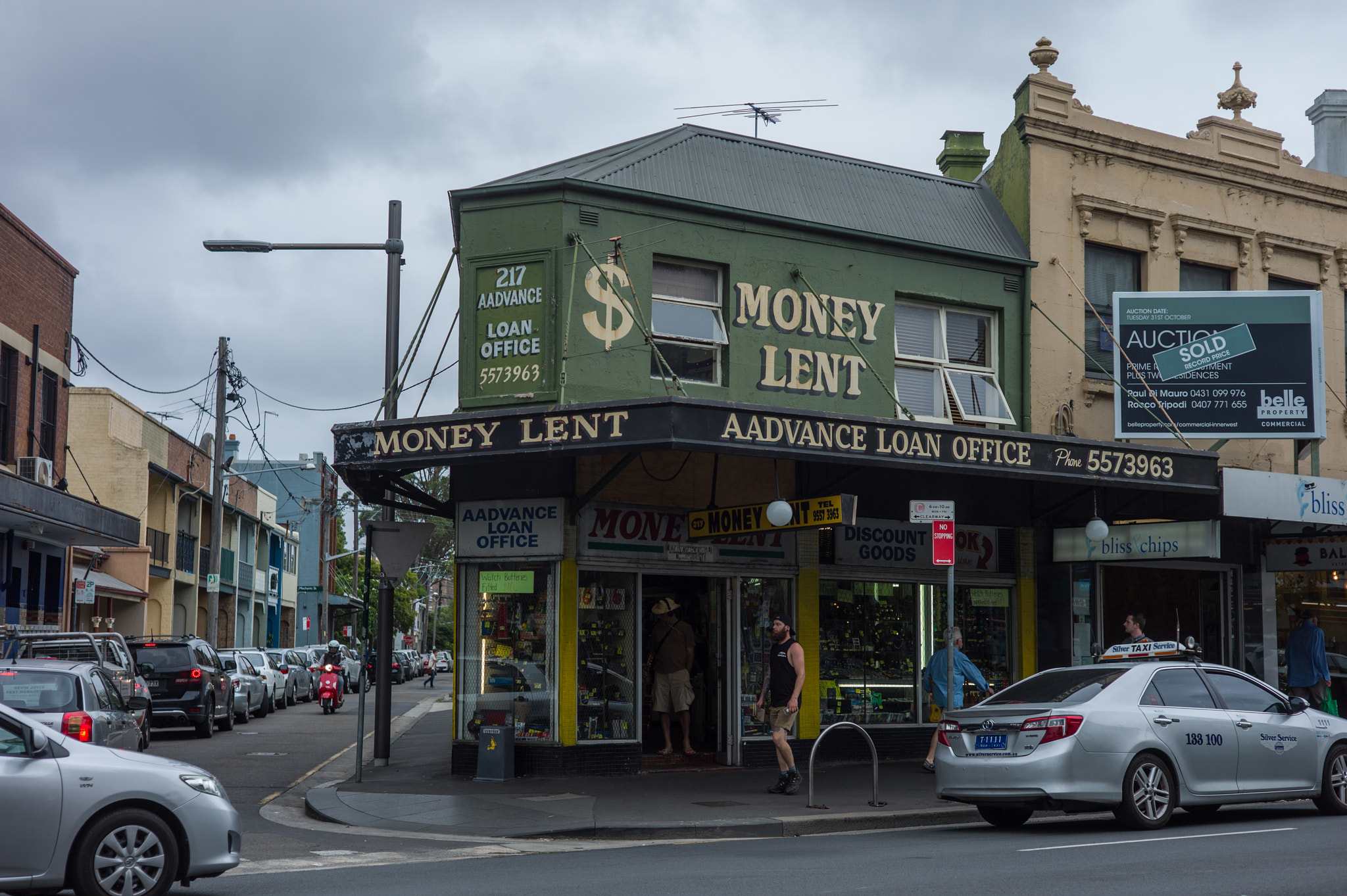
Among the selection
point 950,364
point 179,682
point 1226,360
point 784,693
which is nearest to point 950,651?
point 784,693

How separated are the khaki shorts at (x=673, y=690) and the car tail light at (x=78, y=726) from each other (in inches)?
264

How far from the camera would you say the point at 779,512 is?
46.2 feet

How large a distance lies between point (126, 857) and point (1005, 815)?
290 inches

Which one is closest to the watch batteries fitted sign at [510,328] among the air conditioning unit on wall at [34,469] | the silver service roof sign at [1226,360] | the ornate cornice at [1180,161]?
the ornate cornice at [1180,161]

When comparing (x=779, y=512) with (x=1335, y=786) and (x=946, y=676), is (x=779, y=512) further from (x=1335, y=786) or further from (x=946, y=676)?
(x=1335, y=786)

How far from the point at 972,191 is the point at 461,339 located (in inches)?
319

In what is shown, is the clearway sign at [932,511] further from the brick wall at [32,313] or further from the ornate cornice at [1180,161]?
the brick wall at [32,313]

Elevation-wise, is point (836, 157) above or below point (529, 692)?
above

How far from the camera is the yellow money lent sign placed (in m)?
13.7

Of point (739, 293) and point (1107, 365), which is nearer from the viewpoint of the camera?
point (739, 293)

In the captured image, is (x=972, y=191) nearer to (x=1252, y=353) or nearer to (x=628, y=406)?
(x=1252, y=353)

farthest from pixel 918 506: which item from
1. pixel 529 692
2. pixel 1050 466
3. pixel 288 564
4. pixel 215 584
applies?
pixel 288 564

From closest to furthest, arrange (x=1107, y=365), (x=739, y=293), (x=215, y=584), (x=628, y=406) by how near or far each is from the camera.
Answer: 1. (x=628, y=406)
2. (x=739, y=293)
3. (x=1107, y=365)
4. (x=215, y=584)

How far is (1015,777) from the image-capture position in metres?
10.7
